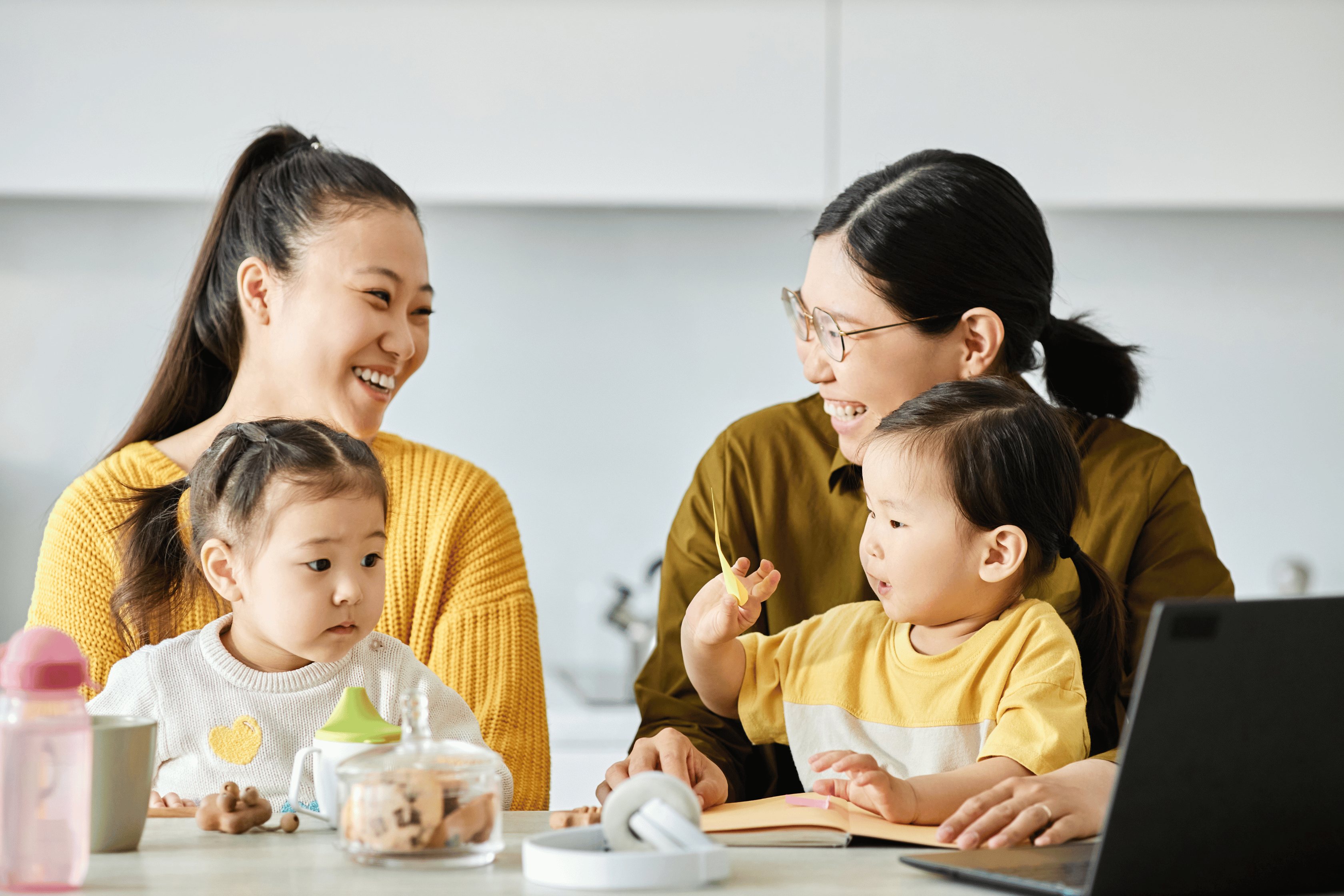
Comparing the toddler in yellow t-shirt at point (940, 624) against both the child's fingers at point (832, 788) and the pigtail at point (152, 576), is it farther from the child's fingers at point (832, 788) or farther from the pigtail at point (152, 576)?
the pigtail at point (152, 576)

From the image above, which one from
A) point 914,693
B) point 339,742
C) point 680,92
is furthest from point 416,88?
point 339,742

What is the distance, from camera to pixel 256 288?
1.78m

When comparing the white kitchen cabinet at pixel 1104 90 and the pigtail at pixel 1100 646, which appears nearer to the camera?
the pigtail at pixel 1100 646

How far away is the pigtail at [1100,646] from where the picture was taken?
55.3 inches

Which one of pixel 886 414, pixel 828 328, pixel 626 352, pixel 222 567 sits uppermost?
pixel 626 352

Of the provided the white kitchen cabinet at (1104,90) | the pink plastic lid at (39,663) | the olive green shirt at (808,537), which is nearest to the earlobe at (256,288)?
the olive green shirt at (808,537)

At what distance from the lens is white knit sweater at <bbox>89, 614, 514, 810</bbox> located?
1315 mm

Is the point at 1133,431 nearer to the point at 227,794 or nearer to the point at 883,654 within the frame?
the point at 883,654

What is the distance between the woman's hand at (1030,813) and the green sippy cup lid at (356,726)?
1.40ft

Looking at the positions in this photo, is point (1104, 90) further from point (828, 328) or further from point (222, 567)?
point (222, 567)

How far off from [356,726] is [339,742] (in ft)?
0.07

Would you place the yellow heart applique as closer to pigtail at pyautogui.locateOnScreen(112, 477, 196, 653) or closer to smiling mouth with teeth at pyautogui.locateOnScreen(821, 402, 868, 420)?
pigtail at pyautogui.locateOnScreen(112, 477, 196, 653)

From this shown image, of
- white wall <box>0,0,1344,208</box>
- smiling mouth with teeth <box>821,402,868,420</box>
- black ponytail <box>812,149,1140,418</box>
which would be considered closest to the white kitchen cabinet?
white wall <box>0,0,1344,208</box>

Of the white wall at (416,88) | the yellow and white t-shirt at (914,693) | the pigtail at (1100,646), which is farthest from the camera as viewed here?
the white wall at (416,88)
